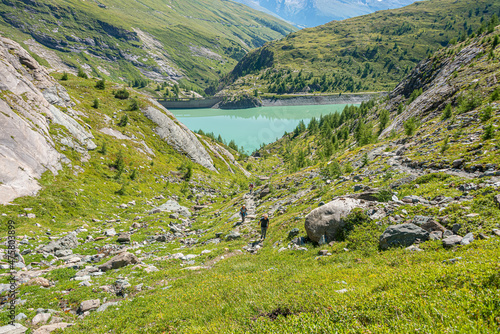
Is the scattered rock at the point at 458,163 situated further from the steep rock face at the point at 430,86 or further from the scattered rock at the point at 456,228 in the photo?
the steep rock face at the point at 430,86

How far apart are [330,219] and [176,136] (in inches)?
1977

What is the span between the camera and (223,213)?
31031 mm

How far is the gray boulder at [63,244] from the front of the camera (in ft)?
51.4

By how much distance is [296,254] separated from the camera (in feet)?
41.9

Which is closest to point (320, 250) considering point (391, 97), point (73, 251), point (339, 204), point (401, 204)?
point (339, 204)

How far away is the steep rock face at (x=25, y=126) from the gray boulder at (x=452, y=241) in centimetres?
3015

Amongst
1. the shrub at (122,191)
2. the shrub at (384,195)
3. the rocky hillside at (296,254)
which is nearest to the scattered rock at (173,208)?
the rocky hillside at (296,254)

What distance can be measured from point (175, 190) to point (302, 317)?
36.4m

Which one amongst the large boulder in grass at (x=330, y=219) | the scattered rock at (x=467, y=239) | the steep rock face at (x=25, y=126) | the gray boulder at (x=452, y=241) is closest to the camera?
the scattered rock at (x=467, y=239)

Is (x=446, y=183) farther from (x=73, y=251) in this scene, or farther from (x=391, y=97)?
(x=391, y=97)

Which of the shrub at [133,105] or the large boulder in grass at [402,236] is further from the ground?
the shrub at [133,105]

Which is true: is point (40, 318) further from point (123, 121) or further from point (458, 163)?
point (123, 121)

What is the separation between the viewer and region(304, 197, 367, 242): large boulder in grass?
12.6 m

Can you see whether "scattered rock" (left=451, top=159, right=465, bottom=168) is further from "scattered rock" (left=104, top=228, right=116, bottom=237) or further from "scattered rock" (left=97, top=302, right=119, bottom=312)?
"scattered rock" (left=104, top=228, right=116, bottom=237)
